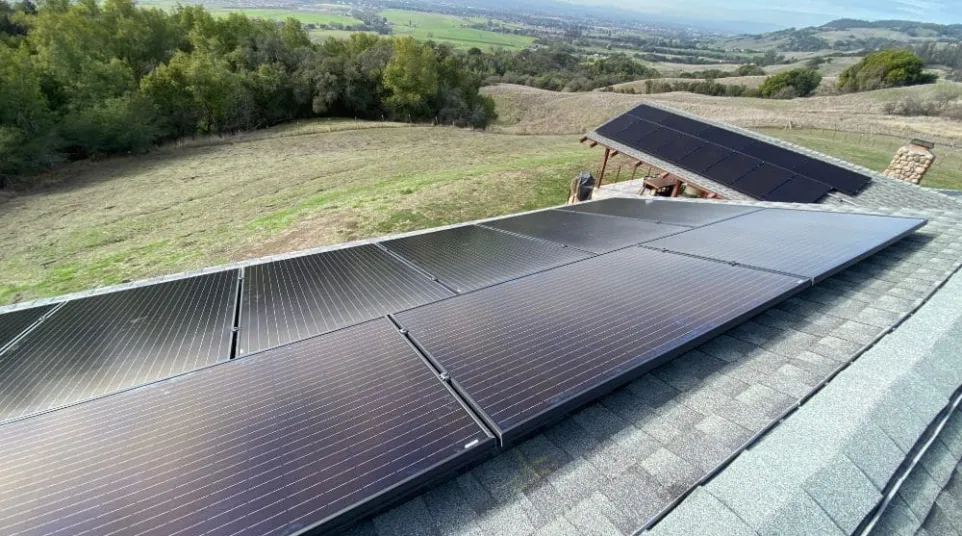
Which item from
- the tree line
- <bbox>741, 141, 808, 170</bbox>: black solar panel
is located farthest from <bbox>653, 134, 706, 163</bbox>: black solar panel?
the tree line

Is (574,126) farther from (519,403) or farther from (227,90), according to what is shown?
(519,403)

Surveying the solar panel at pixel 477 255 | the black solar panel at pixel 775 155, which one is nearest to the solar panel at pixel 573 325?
the solar panel at pixel 477 255

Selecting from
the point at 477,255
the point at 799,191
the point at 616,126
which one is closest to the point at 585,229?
the point at 477,255

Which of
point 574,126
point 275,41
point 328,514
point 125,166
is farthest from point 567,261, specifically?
point 275,41

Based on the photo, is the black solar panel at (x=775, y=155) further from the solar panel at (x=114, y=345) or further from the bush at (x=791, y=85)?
the bush at (x=791, y=85)

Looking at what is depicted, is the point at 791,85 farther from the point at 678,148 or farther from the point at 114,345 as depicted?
the point at 114,345

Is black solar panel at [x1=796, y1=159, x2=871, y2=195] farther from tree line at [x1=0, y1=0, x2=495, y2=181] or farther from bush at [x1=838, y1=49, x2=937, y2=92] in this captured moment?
bush at [x1=838, y1=49, x2=937, y2=92]
